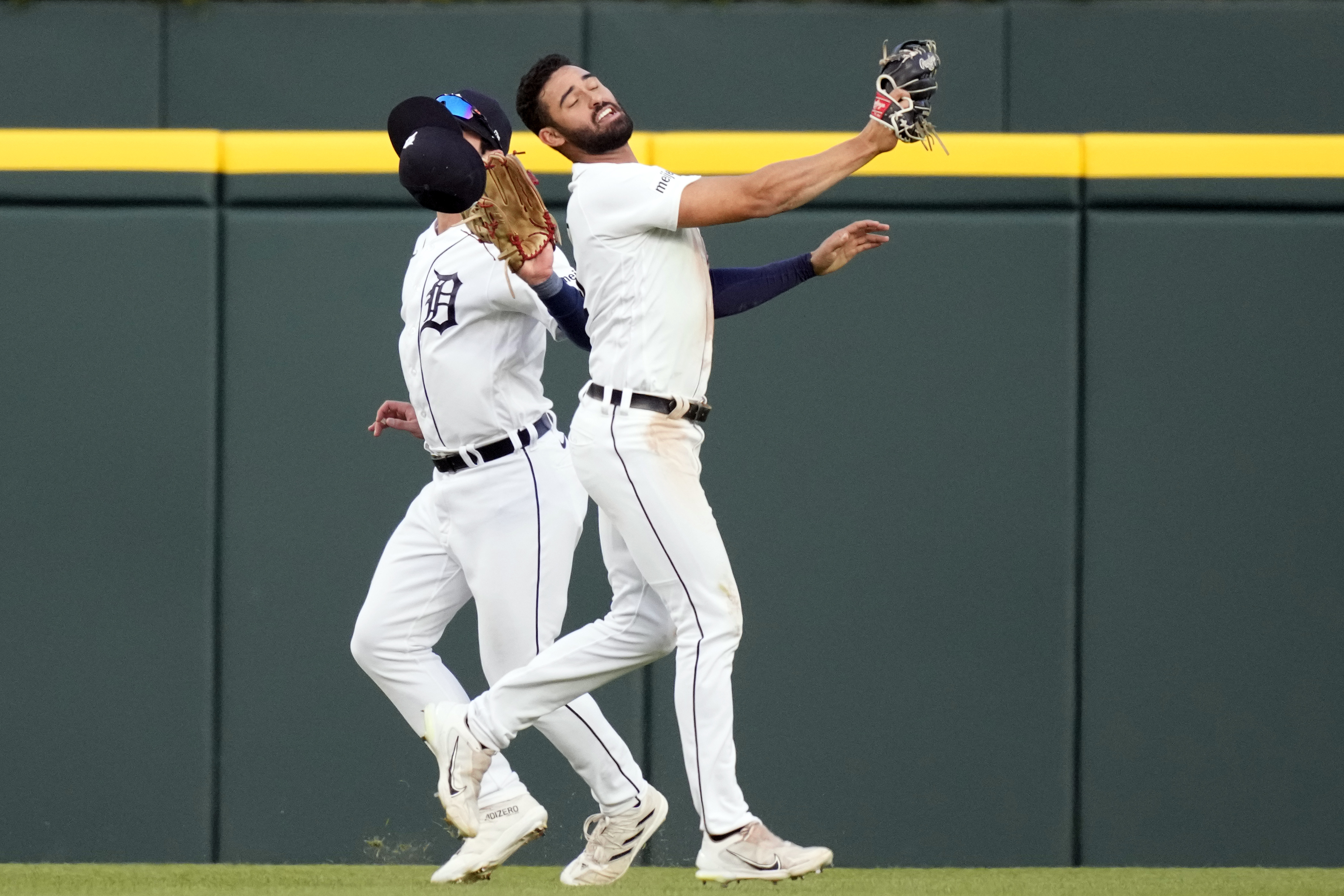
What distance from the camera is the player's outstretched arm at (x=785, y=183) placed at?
3.20 metres

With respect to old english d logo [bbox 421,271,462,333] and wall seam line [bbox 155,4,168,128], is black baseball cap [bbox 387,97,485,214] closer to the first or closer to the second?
old english d logo [bbox 421,271,462,333]

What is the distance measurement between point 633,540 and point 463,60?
2.65 m

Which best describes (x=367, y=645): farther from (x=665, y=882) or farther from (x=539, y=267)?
(x=539, y=267)

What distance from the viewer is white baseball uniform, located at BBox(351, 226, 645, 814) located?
3.82 meters

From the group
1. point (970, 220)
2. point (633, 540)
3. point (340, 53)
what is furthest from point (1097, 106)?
point (633, 540)

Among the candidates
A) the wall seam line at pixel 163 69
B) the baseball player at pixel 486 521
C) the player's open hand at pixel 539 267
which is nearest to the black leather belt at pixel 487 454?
the baseball player at pixel 486 521

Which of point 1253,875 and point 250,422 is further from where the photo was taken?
point 250,422

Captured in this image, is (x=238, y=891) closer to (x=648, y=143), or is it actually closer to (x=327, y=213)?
(x=327, y=213)

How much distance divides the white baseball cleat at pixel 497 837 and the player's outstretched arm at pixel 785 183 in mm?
1527

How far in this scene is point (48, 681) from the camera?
4605 millimetres

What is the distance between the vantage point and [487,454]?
3.83 metres

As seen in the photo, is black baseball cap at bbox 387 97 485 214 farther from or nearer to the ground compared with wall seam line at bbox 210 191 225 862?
farther from the ground

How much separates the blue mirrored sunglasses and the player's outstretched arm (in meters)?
0.81

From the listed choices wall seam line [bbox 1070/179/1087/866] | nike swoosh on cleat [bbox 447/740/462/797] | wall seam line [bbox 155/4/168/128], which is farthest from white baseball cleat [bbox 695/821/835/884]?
wall seam line [bbox 155/4/168/128]
